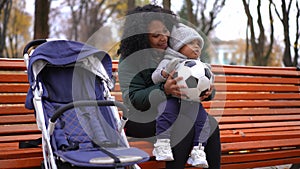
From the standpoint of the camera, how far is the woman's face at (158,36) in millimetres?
3391

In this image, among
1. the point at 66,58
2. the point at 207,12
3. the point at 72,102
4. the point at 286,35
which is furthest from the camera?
the point at 207,12

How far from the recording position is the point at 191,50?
3.32 metres

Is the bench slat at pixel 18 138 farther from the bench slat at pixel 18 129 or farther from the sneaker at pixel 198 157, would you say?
the sneaker at pixel 198 157

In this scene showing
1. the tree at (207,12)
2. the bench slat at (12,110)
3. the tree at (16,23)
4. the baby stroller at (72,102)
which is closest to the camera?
the baby stroller at (72,102)

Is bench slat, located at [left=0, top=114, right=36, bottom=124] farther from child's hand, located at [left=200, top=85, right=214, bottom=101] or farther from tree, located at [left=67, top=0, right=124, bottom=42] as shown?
tree, located at [left=67, top=0, right=124, bottom=42]

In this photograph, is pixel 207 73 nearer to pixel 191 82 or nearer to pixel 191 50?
pixel 191 82

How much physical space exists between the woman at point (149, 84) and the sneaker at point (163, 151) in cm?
7

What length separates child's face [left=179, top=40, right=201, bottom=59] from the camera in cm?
332

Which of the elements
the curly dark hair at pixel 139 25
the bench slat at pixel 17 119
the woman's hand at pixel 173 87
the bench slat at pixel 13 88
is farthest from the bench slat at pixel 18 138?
the woman's hand at pixel 173 87

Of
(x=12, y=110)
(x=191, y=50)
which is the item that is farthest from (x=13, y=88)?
(x=191, y=50)

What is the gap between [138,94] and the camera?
3176 millimetres

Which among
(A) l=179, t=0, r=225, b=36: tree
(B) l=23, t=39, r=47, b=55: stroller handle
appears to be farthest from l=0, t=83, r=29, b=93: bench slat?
(A) l=179, t=0, r=225, b=36: tree

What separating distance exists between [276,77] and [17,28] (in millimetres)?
18028

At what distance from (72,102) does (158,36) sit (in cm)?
97
